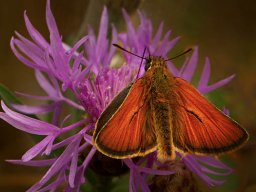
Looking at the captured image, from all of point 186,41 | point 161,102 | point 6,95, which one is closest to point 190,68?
point 161,102

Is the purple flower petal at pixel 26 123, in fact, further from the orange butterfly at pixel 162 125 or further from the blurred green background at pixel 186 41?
the blurred green background at pixel 186 41

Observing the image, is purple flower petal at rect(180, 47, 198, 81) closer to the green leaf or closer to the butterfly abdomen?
the butterfly abdomen

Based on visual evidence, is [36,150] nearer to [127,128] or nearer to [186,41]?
[127,128]

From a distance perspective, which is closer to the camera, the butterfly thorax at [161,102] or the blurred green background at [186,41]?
the butterfly thorax at [161,102]

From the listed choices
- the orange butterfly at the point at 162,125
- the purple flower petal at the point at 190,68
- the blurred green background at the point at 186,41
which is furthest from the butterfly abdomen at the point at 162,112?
the blurred green background at the point at 186,41

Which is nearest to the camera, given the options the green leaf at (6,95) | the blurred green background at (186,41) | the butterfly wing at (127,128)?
the butterfly wing at (127,128)

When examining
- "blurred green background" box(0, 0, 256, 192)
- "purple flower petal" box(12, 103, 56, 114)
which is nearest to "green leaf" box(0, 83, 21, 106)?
"purple flower petal" box(12, 103, 56, 114)

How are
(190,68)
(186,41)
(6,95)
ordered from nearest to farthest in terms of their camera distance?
(6,95) → (190,68) → (186,41)

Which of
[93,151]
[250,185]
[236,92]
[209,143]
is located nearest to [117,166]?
A: [93,151]
